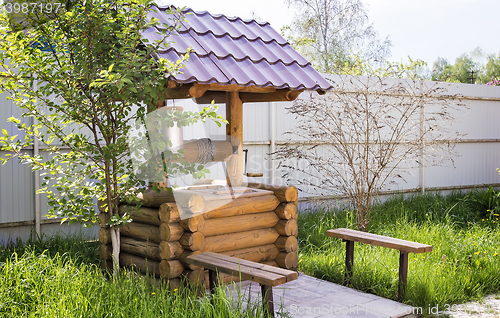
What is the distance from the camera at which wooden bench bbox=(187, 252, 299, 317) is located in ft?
10.1

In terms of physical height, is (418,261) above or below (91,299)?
below

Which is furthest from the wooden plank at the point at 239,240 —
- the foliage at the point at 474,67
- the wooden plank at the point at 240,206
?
the foliage at the point at 474,67

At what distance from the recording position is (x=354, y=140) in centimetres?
693

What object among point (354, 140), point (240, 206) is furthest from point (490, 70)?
point (240, 206)

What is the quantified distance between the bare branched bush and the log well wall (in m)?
1.70

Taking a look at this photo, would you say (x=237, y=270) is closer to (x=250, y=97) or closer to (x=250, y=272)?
(x=250, y=272)

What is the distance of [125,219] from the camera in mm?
3574

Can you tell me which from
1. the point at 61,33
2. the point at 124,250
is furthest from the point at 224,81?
the point at 124,250

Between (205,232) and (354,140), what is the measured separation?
12.0ft

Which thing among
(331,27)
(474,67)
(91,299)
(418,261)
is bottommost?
(418,261)

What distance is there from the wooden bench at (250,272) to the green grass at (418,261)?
4.15 ft

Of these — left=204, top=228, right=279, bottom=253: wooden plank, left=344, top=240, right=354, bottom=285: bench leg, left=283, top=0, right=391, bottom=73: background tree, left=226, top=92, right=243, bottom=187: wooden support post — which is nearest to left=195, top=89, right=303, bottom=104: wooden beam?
left=226, top=92, right=243, bottom=187: wooden support post

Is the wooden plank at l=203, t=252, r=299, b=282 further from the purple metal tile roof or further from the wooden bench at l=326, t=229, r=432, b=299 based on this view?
the purple metal tile roof

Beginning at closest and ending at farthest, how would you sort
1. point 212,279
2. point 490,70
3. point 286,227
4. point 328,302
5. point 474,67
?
1. point 212,279
2. point 328,302
3. point 286,227
4. point 490,70
5. point 474,67
